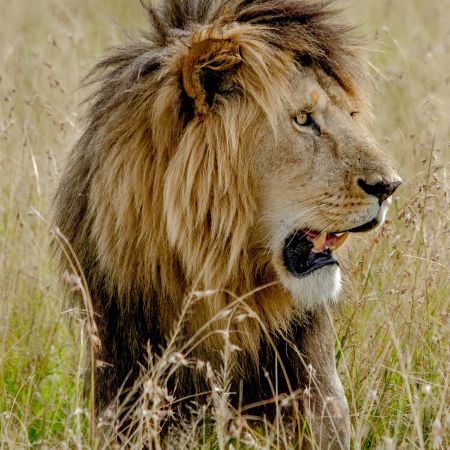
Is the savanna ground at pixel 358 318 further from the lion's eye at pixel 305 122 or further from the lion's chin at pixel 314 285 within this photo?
the lion's eye at pixel 305 122

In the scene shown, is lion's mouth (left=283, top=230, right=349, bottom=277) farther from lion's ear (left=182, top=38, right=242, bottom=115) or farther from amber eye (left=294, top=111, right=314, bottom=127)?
lion's ear (left=182, top=38, right=242, bottom=115)

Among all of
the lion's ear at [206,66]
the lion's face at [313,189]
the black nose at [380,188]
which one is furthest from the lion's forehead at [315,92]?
the black nose at [380,188]

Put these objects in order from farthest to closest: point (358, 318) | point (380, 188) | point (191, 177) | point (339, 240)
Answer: point (358, 318) < point (339, 240) < point (191, 177) < point (380, 188)

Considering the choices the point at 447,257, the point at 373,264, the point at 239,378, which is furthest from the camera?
the point at 373,264

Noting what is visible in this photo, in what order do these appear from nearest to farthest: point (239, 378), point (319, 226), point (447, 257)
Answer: point (319, 226) < point (239, 378) < point (447, 257)

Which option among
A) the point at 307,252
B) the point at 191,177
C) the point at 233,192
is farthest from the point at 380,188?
the point at 191,177

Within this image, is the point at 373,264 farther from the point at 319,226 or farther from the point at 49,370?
the point at 49,370

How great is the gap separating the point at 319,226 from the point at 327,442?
2.52 feet

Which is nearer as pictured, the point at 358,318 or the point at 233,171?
the point at 233,171

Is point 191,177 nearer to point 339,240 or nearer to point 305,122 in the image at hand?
point 305,122

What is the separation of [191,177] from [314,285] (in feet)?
1.73

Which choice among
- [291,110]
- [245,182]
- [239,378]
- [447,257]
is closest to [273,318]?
[239,378]

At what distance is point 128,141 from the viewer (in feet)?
11.6

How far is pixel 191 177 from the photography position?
3436 mm
